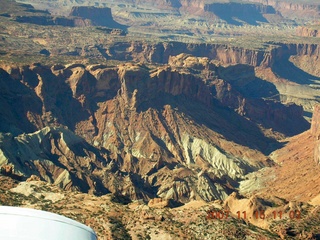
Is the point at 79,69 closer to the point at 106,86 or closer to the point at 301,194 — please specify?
the point at 106,86

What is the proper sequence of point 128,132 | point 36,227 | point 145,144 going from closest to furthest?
point 36,227 → point 145,144 → point 128,132

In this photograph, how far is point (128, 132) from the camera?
138 meters

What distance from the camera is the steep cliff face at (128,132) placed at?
108 m

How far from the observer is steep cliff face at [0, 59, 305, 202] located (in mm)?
108125

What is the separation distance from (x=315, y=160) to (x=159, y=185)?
30412 millimetres

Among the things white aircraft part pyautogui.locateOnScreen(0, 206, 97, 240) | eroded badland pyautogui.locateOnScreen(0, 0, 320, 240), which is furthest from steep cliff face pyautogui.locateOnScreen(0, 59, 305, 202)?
white aircraft part pyautogui.locateOnScreen(0, 206, 97, 240)

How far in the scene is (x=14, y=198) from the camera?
2494 inches
